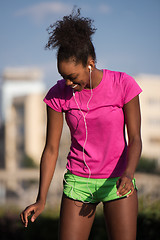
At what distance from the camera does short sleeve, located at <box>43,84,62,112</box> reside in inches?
98.4

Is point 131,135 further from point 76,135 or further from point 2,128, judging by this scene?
point 2,128

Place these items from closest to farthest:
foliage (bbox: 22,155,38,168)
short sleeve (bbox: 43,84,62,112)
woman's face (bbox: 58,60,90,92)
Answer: woman's face (bbox: 58,60,90,92) < short sleeve (bbox: 43,84,62,112) < foliage (bbox: 22,155,38,168)

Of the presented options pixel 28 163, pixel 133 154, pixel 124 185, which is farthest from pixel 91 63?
pixel 28 163

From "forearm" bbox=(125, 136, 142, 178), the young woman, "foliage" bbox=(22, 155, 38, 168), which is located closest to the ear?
the young woman

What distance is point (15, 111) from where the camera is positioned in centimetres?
4294

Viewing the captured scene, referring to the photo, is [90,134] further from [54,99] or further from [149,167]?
[149,167]

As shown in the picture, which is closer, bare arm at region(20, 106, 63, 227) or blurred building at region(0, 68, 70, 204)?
bare arm at region(20, 106, 63, 227)

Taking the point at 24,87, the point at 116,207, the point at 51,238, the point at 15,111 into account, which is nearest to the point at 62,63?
the point at 116,207

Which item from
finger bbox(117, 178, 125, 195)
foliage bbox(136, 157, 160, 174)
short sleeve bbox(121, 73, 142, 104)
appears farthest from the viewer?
foliage bbox(136, 157, 160, 174)

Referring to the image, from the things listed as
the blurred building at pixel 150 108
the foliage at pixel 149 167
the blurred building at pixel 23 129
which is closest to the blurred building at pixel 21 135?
the blurred building at pixel 23 129

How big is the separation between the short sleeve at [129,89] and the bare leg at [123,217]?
0.61 m

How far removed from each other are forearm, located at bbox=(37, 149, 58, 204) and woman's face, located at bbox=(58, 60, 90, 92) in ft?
1.65

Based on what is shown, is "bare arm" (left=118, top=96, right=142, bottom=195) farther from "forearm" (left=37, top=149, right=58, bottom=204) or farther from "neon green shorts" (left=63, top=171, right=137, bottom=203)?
"forearm" (left=37, top=149, right=58, bottom=204)

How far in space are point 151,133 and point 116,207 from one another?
36695mm
